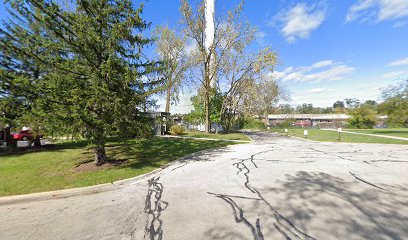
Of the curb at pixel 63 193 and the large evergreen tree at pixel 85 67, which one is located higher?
the large evergreen tree at pixel 85 67

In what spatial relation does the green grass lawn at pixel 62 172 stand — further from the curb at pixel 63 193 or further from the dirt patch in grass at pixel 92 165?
the curb at pixel 63 193

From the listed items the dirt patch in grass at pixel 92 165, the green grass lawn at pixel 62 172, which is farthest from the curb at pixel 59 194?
the dirt patch in grass at pixel 92 165


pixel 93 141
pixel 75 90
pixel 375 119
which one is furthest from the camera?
pixel 375 119

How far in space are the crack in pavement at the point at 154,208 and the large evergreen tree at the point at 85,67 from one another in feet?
9.14

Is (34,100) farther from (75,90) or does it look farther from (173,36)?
(173,36)

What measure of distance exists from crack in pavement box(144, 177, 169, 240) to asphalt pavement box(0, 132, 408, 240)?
2 centimetres

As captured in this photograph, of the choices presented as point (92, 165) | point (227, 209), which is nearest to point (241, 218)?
point (227, 209)

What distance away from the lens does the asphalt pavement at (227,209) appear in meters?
3.64

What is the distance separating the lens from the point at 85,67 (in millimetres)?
7551

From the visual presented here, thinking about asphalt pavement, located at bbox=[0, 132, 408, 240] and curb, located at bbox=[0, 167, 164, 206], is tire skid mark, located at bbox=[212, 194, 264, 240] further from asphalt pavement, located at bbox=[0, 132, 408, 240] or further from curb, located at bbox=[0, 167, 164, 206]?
curb, located at bbox=[0, 167, 164, 206]

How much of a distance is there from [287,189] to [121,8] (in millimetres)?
8527

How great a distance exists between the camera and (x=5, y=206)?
5.11 m

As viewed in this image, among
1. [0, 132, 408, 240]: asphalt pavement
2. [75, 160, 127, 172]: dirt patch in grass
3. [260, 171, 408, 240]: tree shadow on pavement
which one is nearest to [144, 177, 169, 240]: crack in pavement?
[0, 132, 408, 240]: asphalt pavement

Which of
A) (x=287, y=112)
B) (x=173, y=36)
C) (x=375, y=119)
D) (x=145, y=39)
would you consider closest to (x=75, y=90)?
(x=145, y=39)
